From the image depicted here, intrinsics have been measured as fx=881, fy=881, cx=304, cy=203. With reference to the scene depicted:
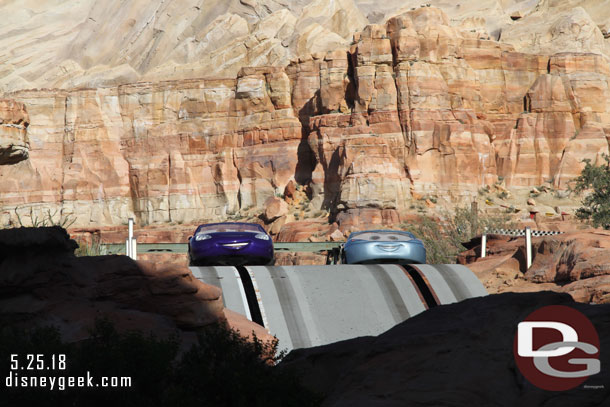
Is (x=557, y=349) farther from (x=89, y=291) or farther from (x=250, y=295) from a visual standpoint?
(x=250, y=295)

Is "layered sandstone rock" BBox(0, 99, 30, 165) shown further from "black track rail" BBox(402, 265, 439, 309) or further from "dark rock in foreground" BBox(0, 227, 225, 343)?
"black track rail" BBox(402, 265, 439, 309)

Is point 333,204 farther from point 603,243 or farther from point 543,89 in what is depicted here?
point 603,243

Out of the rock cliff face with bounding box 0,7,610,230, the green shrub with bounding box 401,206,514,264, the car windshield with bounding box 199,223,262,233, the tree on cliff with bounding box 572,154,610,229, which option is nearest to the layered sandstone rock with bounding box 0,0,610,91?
the rock cliff face with bounding box 0,7,610,230

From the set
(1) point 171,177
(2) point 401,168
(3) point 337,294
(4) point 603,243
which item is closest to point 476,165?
(2) point 401,168

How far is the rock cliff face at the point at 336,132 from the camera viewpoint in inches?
2212

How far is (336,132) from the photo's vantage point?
188ft

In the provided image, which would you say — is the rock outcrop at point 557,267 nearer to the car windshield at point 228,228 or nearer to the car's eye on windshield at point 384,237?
the car's eye on windshield at point 384,237

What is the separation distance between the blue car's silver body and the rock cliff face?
30584 mm

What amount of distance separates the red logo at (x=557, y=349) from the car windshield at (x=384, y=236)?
12.0 metres

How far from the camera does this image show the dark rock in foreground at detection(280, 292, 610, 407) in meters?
6.99

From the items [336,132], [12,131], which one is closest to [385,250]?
[12,131]

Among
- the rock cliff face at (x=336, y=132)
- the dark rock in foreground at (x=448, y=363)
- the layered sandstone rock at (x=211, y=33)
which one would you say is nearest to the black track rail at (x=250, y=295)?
the dark rock in foreground at (x=448, y=363)

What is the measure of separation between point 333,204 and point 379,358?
47579mm

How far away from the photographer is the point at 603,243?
19.4 metres
